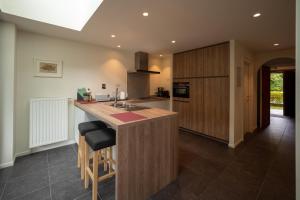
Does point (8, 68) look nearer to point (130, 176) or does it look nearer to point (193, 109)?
point (130, 176)

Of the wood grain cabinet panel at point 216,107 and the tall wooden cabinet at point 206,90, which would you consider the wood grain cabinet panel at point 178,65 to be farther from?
the wood grain cabinet panel at point 216,107

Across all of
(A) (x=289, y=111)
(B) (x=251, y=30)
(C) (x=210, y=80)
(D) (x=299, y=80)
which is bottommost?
(A) (x=289, y=111)

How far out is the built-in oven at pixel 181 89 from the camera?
401 centimetres

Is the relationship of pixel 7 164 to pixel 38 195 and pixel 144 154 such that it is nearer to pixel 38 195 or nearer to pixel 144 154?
pixel 38 195

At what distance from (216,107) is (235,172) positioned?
1.57 metres

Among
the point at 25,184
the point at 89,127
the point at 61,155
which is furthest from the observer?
the point at 61,155

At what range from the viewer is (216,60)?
330 centimetres

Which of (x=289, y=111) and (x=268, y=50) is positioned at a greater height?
(x=268, y=50)

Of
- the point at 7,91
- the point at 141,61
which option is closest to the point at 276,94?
the point at 141,61

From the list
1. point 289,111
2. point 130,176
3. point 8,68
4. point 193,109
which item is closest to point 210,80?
point 193,109

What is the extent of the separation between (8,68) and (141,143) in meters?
2.51

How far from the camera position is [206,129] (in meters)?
3.57

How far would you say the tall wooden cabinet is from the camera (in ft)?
10.5

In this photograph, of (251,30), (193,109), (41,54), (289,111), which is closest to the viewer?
(251,30)
